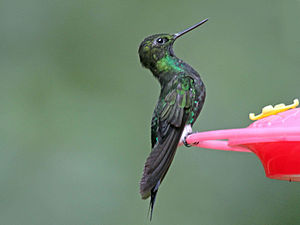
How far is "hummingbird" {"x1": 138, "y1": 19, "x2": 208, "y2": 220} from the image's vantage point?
2008mm

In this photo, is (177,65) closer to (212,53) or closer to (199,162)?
(199,162)

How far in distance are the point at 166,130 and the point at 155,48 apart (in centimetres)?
54

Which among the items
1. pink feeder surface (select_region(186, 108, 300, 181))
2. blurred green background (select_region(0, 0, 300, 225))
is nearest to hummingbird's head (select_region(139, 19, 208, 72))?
pink feeder surface (select_region(186, 108, 300, 181))

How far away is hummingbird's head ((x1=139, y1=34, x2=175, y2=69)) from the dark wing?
19 centimetres

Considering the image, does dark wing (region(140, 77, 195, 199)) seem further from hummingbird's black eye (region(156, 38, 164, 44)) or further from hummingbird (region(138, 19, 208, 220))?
hummingbird's black eye (region(156, 38, 164, 44))

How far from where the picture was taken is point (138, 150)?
402cm

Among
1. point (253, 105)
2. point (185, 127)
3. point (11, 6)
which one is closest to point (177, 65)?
point (185, 127)

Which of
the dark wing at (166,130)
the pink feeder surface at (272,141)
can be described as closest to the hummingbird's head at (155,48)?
the dark wing at (166,130)

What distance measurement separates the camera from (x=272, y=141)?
1752mm

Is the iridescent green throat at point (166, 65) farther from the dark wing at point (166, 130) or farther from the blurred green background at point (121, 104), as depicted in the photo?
the blurred green background at point (121, 104)

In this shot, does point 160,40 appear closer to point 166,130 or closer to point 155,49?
point 155,49

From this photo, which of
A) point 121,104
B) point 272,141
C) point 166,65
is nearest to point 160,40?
point 166,65

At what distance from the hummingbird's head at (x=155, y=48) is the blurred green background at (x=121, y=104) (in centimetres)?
128

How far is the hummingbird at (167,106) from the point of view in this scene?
2.01 m
